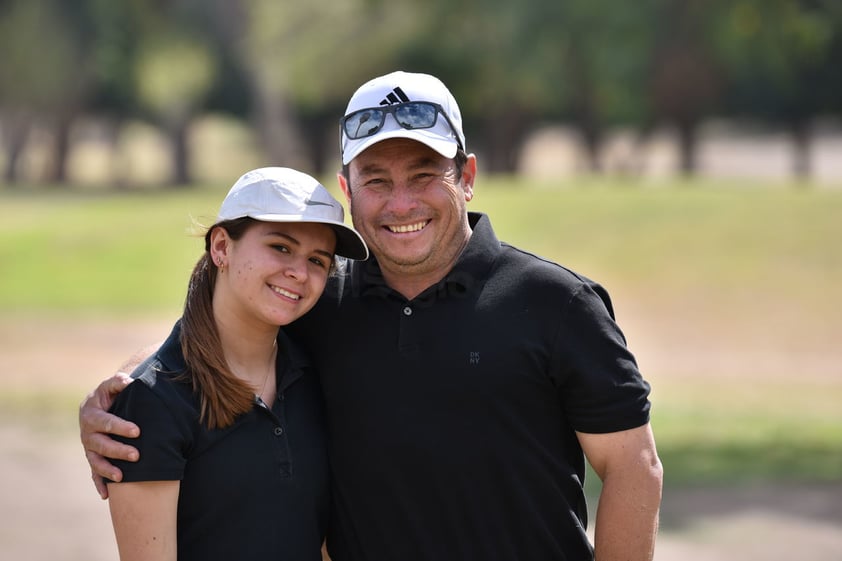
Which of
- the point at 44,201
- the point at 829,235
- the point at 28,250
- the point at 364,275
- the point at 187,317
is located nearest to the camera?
the point at 187,317

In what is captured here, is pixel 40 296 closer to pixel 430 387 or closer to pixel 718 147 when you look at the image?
pixel 430 387

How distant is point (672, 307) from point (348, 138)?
15.4m

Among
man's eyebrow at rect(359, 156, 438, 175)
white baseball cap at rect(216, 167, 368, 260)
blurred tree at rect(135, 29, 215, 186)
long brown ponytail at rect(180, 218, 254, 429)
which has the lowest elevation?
long brown ponytail at rect(180, 218, 254, 429)

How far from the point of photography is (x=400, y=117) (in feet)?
11.5

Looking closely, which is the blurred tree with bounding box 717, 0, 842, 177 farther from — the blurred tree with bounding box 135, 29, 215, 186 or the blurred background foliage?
the blurred tree with bounding box 135, 29, 215, 186

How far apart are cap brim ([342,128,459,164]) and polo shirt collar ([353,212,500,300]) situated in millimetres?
261

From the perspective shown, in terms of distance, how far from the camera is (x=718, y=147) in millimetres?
68062

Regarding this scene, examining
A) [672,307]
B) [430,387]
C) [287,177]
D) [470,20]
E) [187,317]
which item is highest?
[470,20]

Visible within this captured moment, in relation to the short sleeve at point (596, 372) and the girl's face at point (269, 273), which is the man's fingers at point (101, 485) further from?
the short sleeve at point (596, 372)

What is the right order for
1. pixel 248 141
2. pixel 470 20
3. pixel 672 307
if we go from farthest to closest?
pixel 248 141 < pixel 470 20 < pixel 672 307

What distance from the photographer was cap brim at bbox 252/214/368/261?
10.9ft

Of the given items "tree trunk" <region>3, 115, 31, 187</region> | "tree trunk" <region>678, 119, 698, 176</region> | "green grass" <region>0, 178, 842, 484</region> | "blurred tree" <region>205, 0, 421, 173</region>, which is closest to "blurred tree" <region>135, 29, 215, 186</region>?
"blurred tree" <region>205, 0, 421, 173</region>

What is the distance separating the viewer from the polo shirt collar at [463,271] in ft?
11.5

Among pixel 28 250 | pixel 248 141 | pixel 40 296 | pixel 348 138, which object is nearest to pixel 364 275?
pixel 348 138
